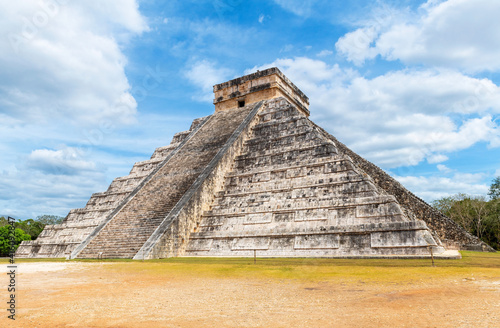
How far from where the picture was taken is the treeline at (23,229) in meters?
22.1

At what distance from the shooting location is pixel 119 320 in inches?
136

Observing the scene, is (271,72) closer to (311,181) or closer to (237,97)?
(237,97)

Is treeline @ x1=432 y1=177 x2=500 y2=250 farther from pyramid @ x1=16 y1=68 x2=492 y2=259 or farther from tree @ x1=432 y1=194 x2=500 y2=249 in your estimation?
pyramid @ x1=16 y1=68 x2=492 y2=259

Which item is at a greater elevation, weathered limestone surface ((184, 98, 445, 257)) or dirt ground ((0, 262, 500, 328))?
weathered limestone surface ((184, 98, 445, 257))

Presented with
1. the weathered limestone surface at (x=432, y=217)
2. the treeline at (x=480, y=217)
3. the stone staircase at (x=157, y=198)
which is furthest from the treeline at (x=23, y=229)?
the treeline at (x=480, y=217)

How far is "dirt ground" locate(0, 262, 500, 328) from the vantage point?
3289 mm

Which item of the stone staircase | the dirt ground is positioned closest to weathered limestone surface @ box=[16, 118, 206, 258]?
the stone staircase

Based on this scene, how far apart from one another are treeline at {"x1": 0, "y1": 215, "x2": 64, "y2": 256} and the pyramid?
8172 mm

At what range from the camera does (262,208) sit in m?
10.6

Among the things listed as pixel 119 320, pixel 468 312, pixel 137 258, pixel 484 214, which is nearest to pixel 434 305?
pixel 468 312

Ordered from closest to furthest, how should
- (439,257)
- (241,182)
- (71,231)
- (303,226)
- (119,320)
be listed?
(119,320) < (439,257) < (303,226) < (241,182) < (71,231)

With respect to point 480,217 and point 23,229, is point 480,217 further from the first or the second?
point 23,229

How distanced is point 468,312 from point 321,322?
145cm

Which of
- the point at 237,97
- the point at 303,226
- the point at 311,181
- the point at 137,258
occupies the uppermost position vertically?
the point at 237,97
